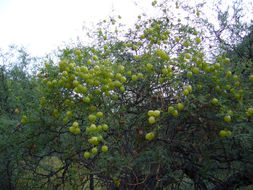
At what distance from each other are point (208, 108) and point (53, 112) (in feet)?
6.02

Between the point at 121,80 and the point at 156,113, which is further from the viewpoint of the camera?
the point at 121,80

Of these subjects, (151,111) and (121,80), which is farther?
(121,80)

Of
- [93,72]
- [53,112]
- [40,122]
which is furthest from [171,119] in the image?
[40,122]

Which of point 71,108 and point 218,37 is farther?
point 218,37

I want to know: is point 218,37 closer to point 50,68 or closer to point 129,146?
point 129,146

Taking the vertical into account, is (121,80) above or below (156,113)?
above

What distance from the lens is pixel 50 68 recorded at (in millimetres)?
2346

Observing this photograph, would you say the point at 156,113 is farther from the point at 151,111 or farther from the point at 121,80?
the point at 121,80

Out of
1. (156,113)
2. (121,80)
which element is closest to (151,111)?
(156,113)

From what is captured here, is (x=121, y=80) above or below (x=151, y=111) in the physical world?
above

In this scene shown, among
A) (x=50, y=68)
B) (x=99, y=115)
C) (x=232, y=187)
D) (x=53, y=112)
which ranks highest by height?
(x=50, y=68)

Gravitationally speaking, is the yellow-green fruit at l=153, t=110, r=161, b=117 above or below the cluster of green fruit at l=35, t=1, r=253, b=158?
below

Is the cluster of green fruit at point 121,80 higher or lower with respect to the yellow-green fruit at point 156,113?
higher

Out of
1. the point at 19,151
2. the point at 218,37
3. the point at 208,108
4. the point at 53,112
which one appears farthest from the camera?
the point at 218,37
